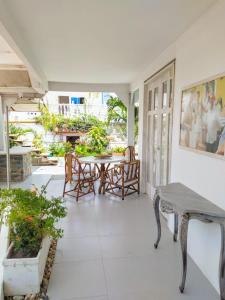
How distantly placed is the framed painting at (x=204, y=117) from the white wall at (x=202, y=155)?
0.31 feet

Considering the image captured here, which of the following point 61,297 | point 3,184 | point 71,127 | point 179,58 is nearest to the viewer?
point 61,297

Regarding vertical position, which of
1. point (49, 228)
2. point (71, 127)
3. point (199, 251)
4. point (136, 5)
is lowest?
point (199, 251)

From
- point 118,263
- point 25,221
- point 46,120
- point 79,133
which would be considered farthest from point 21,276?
point 79,133

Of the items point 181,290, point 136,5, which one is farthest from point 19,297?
point 136,5

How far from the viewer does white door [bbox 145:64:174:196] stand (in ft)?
11.8

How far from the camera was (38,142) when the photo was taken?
8984mm

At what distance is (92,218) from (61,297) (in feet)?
5.57

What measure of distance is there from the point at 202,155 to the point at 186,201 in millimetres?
493

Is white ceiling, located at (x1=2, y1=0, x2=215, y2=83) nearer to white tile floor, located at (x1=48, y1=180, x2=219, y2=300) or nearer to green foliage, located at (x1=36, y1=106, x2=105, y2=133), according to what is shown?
white tile floor, located at (x1=48, y1=180, x2=219, y2=300)

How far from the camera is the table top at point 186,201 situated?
193cm

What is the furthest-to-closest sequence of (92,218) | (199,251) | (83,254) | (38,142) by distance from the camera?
(38,142)
(92,218)
(83,254)
(199,251)

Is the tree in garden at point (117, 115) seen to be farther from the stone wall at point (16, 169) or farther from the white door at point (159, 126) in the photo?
the white door at point (159, 126)

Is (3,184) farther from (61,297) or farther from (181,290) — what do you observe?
(181,290)

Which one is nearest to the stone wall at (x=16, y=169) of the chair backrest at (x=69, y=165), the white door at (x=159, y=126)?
the chair backrest at (x=69, y=165)
